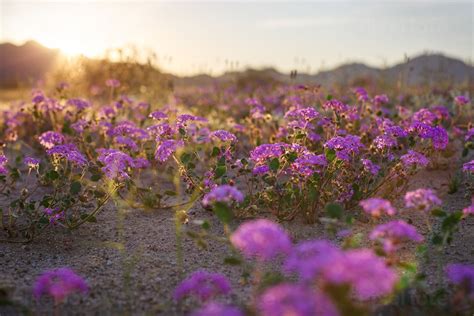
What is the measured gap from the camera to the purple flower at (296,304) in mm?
Result: 1602

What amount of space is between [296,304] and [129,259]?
228cm

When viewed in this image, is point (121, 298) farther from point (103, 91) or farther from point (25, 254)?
point (103, 91)

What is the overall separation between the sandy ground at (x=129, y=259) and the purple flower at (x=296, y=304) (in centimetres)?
130

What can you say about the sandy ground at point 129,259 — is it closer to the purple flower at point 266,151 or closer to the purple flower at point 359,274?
the purple flower at point 266,151

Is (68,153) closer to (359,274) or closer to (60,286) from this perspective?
(60,286)

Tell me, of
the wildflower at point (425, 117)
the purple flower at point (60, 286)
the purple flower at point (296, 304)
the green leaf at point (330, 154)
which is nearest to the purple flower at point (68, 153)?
the purple flower at point (60, 286)

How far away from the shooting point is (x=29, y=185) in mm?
5609

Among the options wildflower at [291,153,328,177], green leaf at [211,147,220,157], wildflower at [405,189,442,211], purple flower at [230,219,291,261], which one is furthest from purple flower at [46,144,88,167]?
wildflower at [405,189,442,211]

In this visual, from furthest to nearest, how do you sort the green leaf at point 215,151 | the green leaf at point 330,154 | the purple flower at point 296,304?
the green leaf at point 215,151 < the green leaf at point 330,154 < the purple flower at point 296,304


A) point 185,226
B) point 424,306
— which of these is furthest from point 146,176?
point 424,306

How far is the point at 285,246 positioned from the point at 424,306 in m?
1.39

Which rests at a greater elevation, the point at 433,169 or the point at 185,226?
the point at 433,169

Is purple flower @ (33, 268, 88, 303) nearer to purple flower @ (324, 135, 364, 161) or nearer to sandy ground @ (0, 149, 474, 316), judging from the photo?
sandy ground @ (0, 149, 474, 316)

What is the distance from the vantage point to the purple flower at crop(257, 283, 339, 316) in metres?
1.60
